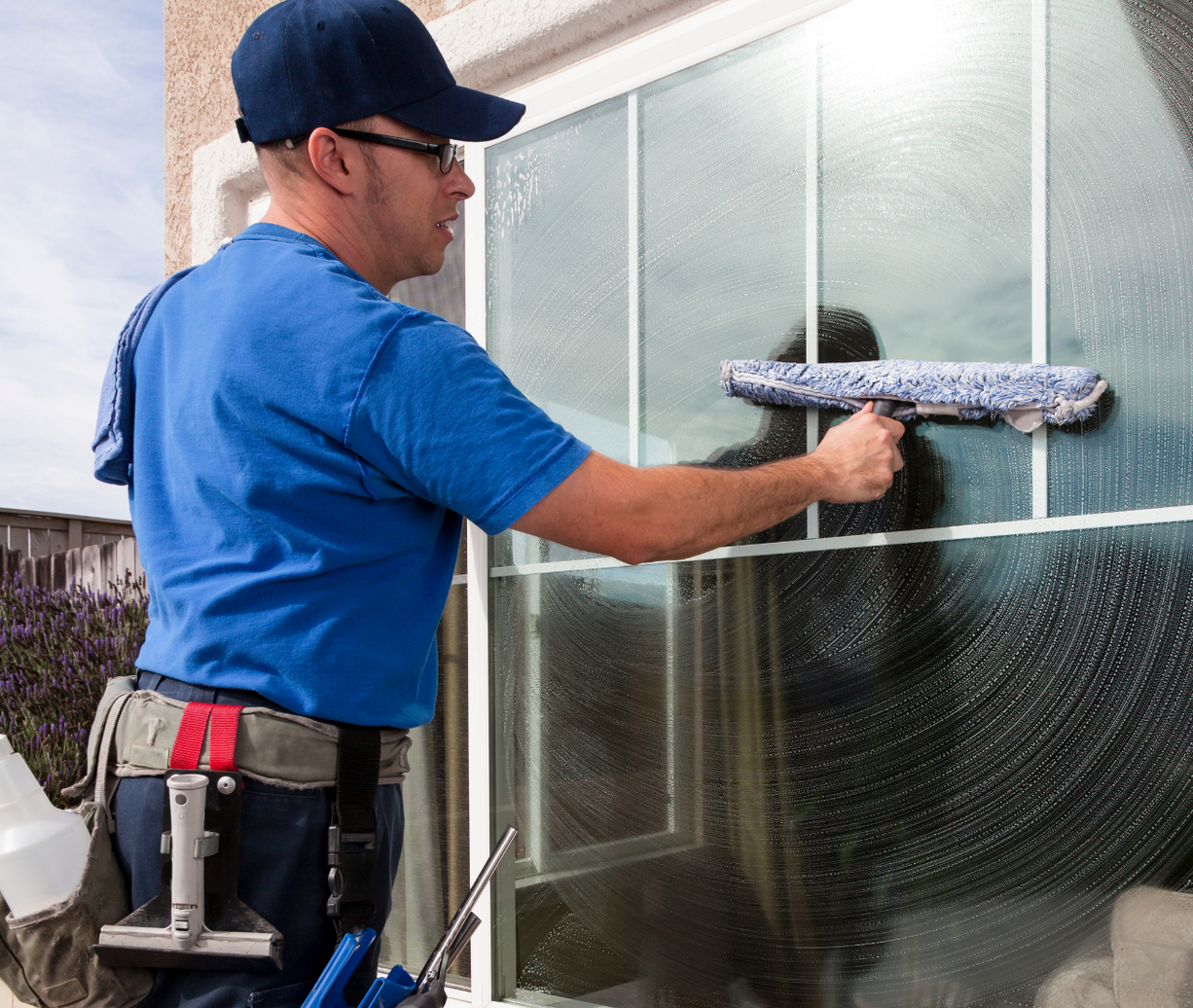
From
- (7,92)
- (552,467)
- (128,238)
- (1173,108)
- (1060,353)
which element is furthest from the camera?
(128,238)

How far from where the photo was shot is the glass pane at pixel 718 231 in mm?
1846

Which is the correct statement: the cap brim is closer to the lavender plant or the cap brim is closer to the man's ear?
the man's ear

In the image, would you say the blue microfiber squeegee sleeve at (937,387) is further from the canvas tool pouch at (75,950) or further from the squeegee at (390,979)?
the canvas tool pouch at (75,950)

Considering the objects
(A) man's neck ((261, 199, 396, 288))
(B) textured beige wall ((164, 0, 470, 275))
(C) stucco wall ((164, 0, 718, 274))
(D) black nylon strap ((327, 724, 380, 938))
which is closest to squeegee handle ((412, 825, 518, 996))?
(D) black nylon strap ((327, 724, 380, 938))

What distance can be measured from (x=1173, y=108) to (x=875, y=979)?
151 centimetres

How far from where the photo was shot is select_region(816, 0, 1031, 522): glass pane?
1582 mm

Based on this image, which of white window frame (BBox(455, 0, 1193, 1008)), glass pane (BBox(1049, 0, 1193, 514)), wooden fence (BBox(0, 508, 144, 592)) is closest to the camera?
glass pane (BBox(1049, 0, 1193, 514))

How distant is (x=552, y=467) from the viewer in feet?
3.68

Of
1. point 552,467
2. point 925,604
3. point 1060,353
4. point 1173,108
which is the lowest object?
point 925,604

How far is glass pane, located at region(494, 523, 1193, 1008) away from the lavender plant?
2.34 m

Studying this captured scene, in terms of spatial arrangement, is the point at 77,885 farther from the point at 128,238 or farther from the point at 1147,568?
the point at 128,238

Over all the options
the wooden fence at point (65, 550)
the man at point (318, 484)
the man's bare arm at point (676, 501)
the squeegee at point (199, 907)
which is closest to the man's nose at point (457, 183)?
the man at point (318, 484)

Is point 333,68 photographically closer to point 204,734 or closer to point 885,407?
point 204,734

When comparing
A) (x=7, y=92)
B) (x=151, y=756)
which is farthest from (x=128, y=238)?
(x=151, y=756)
